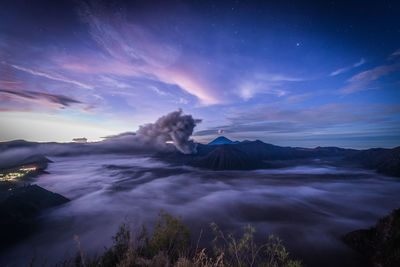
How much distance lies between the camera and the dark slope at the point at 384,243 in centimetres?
1226

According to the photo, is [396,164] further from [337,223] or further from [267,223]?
[267,223]

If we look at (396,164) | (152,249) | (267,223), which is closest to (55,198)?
(152,249)

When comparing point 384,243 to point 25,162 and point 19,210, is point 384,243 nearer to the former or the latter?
point 19,210

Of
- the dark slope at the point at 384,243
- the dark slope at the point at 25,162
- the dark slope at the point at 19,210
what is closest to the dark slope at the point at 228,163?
the dark slope at the point at 25,162

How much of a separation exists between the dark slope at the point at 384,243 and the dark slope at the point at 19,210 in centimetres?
5020

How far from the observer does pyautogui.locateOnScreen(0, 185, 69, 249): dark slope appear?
24.2 metres

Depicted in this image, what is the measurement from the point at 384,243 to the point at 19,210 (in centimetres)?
5585

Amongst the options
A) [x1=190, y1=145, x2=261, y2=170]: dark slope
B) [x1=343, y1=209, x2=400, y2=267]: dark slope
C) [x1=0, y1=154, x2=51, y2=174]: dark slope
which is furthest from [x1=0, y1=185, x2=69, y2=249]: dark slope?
[x1=190, y1=145, x2=261, y2=170]: dark slope

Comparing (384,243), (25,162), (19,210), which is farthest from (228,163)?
(25,162)

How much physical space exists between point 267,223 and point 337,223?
20.1 meters

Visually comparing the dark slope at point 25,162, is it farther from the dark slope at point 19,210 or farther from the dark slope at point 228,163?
the dark slope at point 228,163

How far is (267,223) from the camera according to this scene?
39688 mm

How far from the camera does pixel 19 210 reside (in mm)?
27938

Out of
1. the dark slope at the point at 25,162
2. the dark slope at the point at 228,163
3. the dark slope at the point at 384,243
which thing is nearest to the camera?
the dark slope at the point at 384,243
